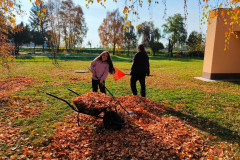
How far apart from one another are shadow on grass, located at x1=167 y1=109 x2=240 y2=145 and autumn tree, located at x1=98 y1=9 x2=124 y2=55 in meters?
38.3

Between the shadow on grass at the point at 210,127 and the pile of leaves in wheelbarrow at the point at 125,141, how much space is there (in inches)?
14.3

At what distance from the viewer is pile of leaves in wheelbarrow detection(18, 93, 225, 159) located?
10.9 feet

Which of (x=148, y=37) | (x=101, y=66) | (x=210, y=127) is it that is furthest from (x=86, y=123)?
(x=148, y=37)

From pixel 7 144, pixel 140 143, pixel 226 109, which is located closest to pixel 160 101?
pixel 226 109

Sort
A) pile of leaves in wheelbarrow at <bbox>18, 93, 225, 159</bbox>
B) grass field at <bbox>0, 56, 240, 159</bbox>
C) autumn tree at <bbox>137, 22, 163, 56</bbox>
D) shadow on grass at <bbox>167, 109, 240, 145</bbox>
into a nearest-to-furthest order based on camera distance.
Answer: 1. pile of leaves in wheelbarrow at <bbox>18, 93, 225, 159</bbox>
2. grass field at <bbox>0, 56, 240, 159</bbox>
3. shadow on grass at <bbox>167, 109, 240, 145</bbox>
4. autumn tree at <bbox>137, 22, 163, 56</bbox>

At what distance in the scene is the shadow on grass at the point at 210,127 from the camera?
13.5 ft

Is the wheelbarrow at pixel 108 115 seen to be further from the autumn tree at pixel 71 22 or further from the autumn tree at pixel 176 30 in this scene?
the autumn tree at pixel 176 30

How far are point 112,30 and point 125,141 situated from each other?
133 ft

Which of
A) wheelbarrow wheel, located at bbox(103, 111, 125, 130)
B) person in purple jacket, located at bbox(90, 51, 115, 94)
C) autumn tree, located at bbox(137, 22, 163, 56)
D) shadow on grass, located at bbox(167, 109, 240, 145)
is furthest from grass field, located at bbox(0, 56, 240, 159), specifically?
autumn tree, located at bbox(137, 22, 163, 56)

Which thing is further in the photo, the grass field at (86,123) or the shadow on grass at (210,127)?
the shadow on grass at (210,127)

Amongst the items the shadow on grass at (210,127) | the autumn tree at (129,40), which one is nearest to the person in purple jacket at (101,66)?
the shadow on grass at (210,127)

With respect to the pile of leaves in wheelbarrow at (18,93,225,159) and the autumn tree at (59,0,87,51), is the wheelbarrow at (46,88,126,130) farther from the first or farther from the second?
the autumn tree at (59,0,87,51)

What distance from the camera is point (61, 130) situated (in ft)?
13.8

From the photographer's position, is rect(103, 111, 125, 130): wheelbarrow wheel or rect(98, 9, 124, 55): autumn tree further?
rect(98, 9, 124, 55): autumn tree
